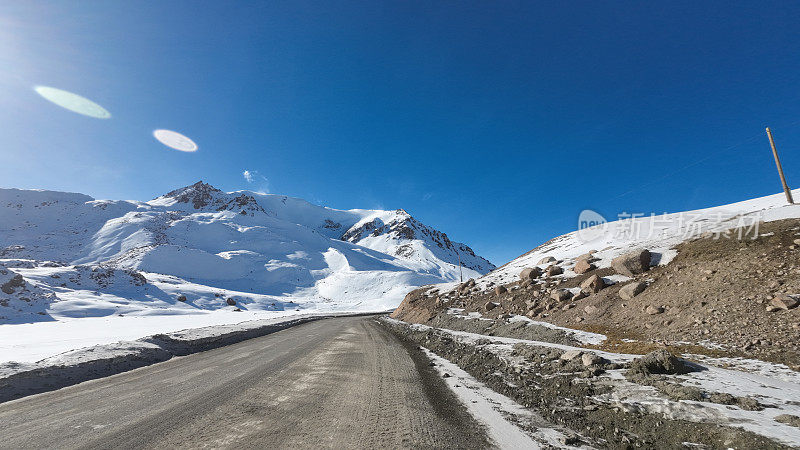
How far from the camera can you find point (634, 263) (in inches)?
553

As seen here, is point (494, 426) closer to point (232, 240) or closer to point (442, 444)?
point (442, 444)

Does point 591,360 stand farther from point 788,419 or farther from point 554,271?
point 554,271

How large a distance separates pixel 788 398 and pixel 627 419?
2450 mm

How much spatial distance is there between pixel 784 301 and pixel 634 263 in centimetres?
632

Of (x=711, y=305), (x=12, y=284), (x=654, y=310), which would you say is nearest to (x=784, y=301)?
(x=711, y=305)

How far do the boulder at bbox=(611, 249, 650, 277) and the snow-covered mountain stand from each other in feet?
223

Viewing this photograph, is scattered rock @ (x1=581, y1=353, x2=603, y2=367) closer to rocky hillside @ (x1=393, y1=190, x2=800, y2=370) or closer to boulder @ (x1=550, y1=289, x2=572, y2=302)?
rocky hillside @ (x1=393, y1=190, x2=800, y2=370)

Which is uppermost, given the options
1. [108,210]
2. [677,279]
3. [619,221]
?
[108,210]

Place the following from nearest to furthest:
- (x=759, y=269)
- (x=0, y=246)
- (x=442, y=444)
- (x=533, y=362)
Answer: (x=442, y=444) → (x=533, y=362) → (x=759, y=269) → (x=0, y=246)

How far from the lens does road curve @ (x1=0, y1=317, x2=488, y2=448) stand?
3.94 meters

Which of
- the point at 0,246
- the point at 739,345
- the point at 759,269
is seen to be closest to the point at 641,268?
the point at 759,269

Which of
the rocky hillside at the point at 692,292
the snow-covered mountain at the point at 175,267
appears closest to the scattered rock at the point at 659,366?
the rocky hillside at the point at 692,292

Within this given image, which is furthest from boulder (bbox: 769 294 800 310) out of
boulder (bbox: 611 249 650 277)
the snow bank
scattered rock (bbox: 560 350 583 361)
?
the snow bank

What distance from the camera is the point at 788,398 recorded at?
175 inches
